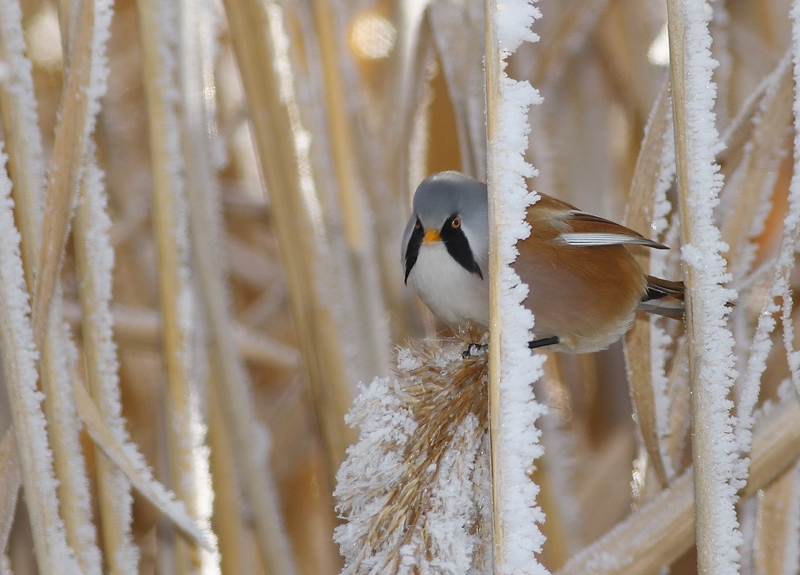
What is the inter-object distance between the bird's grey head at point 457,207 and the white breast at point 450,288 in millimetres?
29

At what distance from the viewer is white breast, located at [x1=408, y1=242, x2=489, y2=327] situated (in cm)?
111

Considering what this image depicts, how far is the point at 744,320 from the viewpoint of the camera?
1247 mm

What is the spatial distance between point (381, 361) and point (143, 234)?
0.79 meters

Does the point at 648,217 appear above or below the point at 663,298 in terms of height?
above

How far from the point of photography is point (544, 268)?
116 centimetres

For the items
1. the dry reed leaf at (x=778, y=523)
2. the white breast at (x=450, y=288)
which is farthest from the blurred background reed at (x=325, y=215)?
the white breast at (x=450, y=288)

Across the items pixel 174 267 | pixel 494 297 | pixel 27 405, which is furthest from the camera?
pixel 174 267

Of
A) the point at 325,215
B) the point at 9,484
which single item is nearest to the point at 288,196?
the point at 325,215

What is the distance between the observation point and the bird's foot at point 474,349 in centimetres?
97

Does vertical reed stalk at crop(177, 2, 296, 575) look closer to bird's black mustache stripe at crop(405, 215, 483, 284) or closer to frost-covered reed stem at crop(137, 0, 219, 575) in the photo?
frost-covered reed stem at crop(137, 0, 219, 575)

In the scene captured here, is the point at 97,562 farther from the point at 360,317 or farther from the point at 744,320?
the point at 744,320

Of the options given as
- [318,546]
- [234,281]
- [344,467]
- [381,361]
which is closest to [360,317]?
[381,361]

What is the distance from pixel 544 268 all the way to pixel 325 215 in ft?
1.13

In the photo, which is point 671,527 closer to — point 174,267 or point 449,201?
point 449,201
